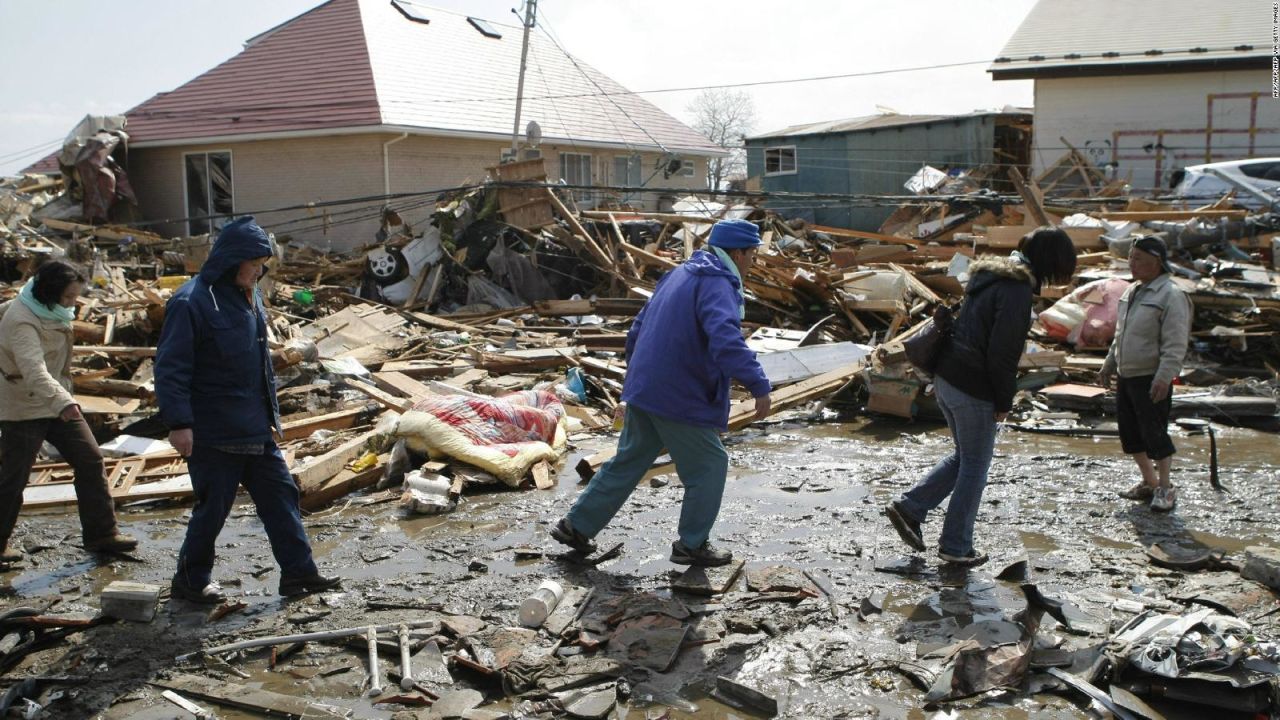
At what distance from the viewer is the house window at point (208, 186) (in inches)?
947

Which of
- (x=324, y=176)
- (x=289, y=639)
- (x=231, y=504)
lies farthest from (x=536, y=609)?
(x=324, y=176)

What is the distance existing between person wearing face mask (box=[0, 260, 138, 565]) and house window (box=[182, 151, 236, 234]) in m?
19.4

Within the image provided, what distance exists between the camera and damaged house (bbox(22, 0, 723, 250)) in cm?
2217

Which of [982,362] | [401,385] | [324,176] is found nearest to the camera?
[982,362]

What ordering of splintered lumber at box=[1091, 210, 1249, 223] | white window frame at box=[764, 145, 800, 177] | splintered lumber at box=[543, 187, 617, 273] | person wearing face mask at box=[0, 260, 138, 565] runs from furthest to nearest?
white window frame at box=[764, 145, 800, 177]
splintered lumber at box=[543, 187, 617, 273]
splintered lumber at box=[1091, 210, 1249, 223]
person wearing face mask at box=[0, 260, 138, 565]

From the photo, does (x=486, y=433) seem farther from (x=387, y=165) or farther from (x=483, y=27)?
(x=483, y=27)

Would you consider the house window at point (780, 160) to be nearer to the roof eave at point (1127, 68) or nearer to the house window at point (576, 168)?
the roof eave at point (1127, 68)

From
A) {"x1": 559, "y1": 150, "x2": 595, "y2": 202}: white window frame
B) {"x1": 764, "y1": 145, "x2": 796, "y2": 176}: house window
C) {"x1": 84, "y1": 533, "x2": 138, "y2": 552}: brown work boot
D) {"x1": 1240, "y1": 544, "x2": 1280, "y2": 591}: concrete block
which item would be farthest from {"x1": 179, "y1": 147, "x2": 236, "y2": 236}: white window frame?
{"x1": 1240, "y1": 544, "x2": 1280, "y2": 591}: concrete block

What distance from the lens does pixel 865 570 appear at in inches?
219

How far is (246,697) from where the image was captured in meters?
4.07

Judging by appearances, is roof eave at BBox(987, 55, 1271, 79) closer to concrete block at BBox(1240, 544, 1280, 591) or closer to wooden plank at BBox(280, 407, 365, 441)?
wooden plank at BBox(280, 407, 365, 441)

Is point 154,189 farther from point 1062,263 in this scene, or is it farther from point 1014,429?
point 1062,263

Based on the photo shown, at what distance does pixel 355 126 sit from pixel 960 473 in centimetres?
1855

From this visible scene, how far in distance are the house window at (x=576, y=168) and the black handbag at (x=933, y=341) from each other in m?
21.4
